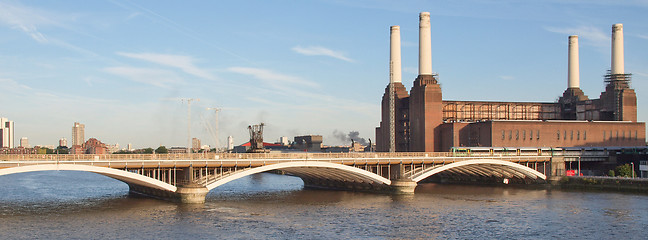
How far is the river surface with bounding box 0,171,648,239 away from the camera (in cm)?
5369

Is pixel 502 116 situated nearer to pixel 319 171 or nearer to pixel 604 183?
pixel 604 183

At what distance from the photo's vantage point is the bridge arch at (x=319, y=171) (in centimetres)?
7356

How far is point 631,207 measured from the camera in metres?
72.2

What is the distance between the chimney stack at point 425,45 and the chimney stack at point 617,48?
131ft

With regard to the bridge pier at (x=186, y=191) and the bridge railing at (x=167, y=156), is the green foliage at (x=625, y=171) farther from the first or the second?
the bridge pier at (x=186, y=191)

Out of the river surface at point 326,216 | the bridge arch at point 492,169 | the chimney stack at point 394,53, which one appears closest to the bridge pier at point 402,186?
the river surface at point 326,216

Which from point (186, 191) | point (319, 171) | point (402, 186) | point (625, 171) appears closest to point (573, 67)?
point (625, 171)

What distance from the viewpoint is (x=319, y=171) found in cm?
9075

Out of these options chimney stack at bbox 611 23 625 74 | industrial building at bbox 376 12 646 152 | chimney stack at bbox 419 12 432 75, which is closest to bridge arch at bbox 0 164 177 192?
industrial building at bbox 376 12 646 152

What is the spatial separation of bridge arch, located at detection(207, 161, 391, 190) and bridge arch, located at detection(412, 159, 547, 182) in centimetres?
806

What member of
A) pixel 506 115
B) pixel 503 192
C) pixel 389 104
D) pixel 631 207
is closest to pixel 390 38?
pixel 389 104

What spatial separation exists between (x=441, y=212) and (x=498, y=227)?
11.4 metres

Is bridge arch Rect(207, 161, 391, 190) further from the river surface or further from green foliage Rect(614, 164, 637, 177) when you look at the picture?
green foliage Rect(614, 164, 637, 177)

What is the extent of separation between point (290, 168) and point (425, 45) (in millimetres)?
55323
